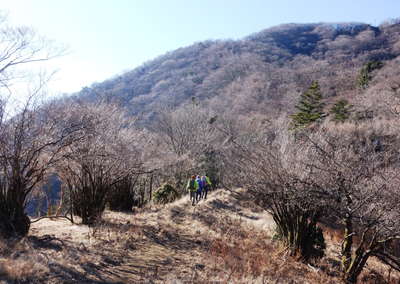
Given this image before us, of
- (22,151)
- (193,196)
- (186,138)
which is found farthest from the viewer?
(186,138)

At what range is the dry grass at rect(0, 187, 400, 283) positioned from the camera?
515 centimetres

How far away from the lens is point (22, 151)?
6438mm

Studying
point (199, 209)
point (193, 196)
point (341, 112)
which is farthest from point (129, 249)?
point (341, 112)

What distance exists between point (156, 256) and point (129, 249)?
70cm

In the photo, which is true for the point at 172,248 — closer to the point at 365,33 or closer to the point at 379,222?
the point at 379,222

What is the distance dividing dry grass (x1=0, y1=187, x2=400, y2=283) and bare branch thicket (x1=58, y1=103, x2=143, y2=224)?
925 mm

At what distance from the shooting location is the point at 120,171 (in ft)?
33.2

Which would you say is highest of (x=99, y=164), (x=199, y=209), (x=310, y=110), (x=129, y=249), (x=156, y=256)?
(x=310, y=110)

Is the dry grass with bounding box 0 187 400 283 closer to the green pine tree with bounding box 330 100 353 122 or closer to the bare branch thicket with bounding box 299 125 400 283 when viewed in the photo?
the bare branch thicket with bounding box 299 125 400 283

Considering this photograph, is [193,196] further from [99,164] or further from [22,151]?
[22,151]

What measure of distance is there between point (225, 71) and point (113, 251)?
78.6m

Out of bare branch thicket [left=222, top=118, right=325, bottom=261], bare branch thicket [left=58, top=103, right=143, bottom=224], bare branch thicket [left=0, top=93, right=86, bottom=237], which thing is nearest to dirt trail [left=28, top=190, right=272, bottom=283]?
bare branch thicket [left=0, top=93, right=86, bottom=237]

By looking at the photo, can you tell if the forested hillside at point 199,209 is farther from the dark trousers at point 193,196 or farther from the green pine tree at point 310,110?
the green pine tree at point 310,110

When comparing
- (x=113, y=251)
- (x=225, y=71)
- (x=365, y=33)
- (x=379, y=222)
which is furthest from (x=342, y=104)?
(x=365, y=33)
